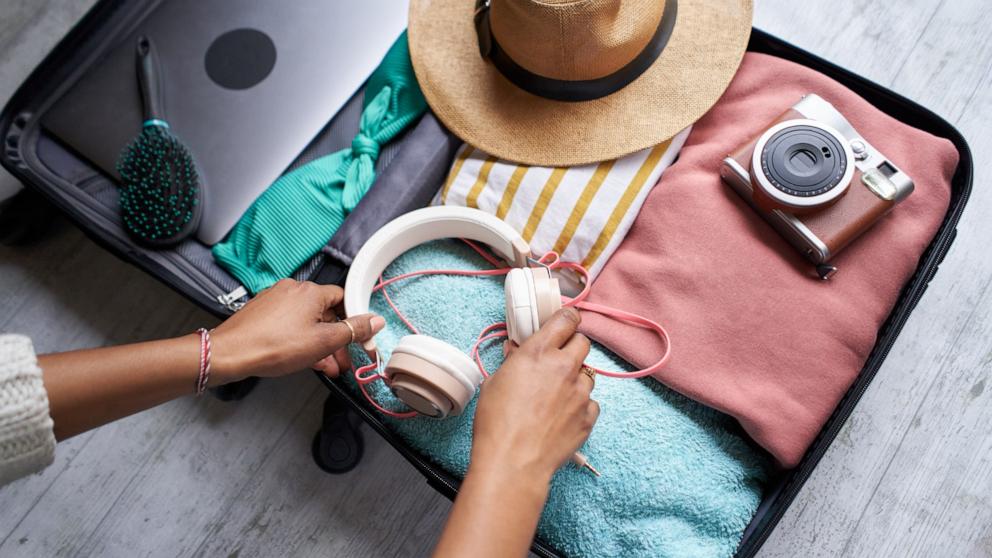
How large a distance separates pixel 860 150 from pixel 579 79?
30 centimetres

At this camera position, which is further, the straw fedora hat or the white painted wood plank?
the white painted wood plank

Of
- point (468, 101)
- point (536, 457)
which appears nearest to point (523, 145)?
point (468, 101)

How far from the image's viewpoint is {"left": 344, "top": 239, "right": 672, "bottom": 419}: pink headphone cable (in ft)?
2.38

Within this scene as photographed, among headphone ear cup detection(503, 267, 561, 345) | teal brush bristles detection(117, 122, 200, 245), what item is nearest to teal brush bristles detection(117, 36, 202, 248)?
teal brush bristles detection(117, 122, 200, 245)

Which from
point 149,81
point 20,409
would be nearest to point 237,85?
point 149,81

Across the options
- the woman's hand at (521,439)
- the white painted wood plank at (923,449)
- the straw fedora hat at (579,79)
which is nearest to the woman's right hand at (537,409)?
the woman's hand at (521,439)

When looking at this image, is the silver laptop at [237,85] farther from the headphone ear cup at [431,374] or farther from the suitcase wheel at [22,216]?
the headphone ear cup at [431,374]

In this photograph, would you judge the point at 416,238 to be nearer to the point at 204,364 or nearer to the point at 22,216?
the point at 204,364

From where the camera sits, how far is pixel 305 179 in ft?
2.69

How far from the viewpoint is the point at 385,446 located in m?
0.97

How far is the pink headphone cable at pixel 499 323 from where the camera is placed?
726mm

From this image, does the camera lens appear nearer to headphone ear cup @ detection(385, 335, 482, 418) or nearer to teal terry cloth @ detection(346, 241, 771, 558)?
teal terry cloth @ detection(346, 241, 771, 558)

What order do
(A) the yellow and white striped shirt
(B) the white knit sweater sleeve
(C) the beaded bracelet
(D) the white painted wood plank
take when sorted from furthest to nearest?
(D) the white painted wood plank, (A) the yellow and white striped shirt, (C) the beaded bracelet, (B) the white knit sweater sleeve

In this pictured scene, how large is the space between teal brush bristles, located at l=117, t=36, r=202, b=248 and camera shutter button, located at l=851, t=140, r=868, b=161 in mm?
730
